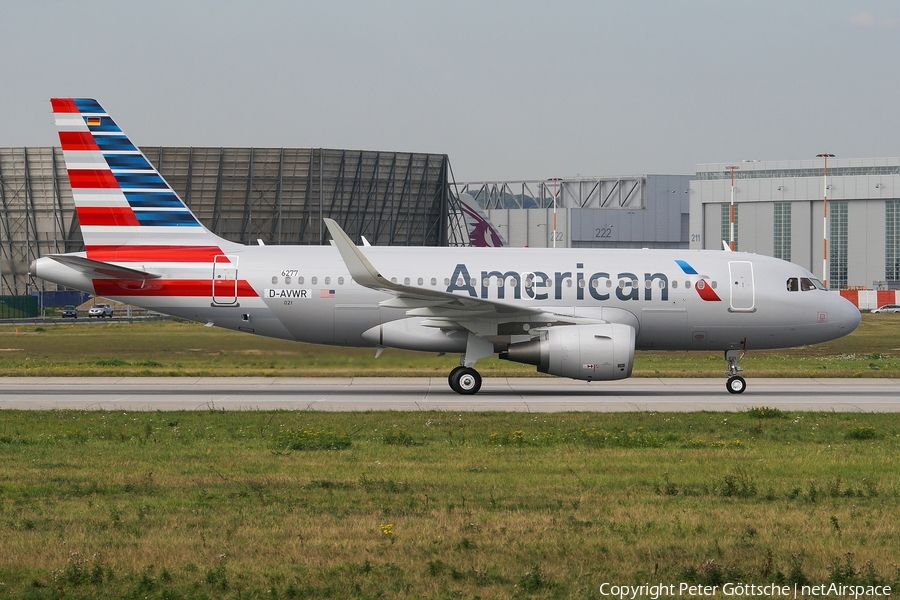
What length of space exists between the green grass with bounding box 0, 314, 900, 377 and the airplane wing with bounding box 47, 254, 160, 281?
2.95m

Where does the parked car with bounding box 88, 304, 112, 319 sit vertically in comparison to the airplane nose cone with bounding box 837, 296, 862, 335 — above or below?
above

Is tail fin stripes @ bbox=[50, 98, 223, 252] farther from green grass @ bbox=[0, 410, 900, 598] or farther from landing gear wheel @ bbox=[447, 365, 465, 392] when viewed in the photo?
green grass @ bbox=[0, 410, 900, 598]

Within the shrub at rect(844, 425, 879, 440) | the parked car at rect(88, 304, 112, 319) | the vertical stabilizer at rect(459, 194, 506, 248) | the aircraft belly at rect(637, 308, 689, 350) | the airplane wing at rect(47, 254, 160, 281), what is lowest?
the shrub at rect(844, 425, 879, 440)

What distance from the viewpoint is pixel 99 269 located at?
26750mm

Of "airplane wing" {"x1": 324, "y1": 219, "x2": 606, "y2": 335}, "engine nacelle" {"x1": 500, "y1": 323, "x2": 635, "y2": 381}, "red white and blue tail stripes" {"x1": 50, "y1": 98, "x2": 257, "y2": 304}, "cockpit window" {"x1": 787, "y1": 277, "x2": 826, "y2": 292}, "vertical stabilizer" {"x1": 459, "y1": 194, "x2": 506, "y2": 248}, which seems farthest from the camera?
"vertical stabilizer" {"x1": 459, "y1": 194, "x2": 506, "y2": 248}

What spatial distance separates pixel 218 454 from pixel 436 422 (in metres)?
5.40

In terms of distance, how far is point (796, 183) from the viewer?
101 m

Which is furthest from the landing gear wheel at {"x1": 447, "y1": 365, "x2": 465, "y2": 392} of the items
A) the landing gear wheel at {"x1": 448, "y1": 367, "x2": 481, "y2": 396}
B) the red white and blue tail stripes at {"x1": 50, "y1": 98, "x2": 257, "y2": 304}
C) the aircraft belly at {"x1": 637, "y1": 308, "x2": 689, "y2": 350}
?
the red white and blue tail stripes at {"x1": 50, "y1": 98, "x2": 257, "y2": 304}

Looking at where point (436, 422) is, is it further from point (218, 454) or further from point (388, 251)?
point (388, 251)

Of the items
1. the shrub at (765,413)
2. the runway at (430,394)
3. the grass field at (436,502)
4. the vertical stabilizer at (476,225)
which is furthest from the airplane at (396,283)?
the vertical stabilizer at (476,225)

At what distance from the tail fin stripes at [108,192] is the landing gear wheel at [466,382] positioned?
287 inches

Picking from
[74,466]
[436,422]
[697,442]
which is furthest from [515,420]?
[74,466]

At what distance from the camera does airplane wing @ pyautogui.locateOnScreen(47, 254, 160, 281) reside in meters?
26.5

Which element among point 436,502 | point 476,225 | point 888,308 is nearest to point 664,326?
point 436,502
